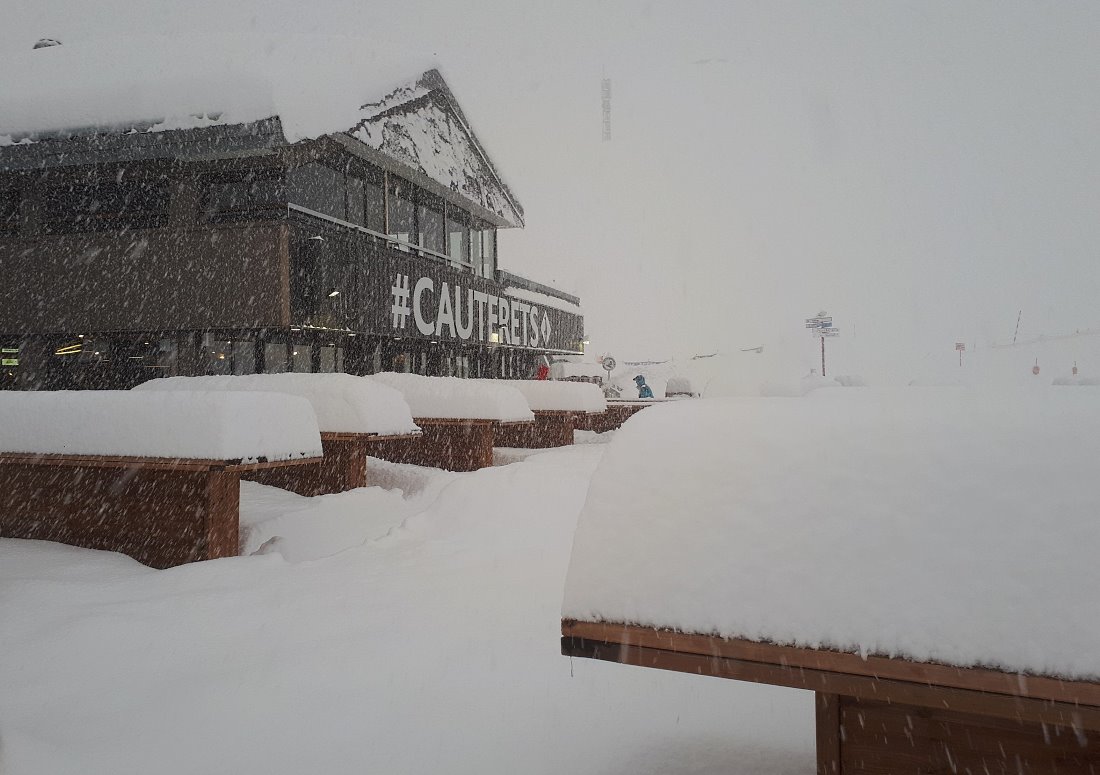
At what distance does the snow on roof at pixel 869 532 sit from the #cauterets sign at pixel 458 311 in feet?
36.5

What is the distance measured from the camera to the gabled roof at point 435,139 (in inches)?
506

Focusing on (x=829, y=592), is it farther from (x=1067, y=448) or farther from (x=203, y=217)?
(x=203, y=217)

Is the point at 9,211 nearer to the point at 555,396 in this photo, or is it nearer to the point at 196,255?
the point at 196,255

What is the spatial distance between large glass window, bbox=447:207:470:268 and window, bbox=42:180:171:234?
6661 millimetres

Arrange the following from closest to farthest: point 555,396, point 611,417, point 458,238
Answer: point 555,396, point 611,417, point 458,238

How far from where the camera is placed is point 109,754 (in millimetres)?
2299

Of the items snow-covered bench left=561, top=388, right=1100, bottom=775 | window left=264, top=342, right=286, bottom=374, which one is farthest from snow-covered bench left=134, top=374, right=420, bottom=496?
snow-covered bench left=561, top=388, right=1100, bottom=775

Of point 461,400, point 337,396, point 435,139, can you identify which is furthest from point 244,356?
point 435,139

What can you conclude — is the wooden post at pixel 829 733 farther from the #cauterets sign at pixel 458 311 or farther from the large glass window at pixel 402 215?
the large glass window at pixel 402 215

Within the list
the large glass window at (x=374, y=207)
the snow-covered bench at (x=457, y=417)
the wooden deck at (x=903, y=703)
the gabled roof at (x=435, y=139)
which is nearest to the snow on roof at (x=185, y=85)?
the gabled roof at (x=435, y=139)

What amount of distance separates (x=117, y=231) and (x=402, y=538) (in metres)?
9.52

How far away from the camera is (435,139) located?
15461 mm

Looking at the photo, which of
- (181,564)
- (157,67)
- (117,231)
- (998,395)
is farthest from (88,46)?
(998,395)

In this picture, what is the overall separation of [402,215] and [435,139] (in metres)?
2.29
